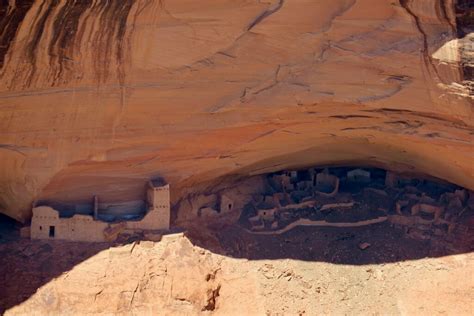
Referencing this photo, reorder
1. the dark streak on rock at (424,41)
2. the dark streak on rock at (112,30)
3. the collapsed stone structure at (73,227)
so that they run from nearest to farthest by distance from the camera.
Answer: the dark streak on rock at (112,30) < the dark streak on rock at (424,41) < the collapsed stone structure at (73,227)

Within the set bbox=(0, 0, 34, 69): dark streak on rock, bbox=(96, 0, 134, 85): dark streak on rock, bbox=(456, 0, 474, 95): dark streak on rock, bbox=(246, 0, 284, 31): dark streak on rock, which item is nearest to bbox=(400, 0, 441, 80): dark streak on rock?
bbox=(456, 0, 474, 95): dark streak on rock

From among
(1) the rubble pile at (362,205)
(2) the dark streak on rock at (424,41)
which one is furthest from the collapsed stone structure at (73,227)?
(2) the dark streak on rock at (424,41)

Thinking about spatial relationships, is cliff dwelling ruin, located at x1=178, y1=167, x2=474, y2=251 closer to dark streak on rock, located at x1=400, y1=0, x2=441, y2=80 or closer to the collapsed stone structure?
the collapsed stone structure

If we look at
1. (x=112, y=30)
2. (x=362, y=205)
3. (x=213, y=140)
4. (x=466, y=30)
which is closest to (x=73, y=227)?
(x=213, y=140)

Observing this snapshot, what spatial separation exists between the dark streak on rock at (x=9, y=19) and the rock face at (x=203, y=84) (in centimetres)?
1

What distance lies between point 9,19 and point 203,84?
2433mm

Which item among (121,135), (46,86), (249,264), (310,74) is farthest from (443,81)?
(46,86)

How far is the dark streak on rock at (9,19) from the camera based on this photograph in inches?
334

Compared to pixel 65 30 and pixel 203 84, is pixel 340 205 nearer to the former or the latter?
pixel 203 84

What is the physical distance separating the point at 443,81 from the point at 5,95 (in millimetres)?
5256

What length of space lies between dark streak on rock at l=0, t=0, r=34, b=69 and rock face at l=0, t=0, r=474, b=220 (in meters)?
0.01

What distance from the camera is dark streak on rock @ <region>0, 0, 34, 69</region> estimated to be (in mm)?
8477

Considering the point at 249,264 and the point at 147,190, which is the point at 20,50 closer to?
the point at 147,190

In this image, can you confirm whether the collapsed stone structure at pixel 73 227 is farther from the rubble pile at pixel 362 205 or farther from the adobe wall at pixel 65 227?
the rubble pile at pixel 362 205
